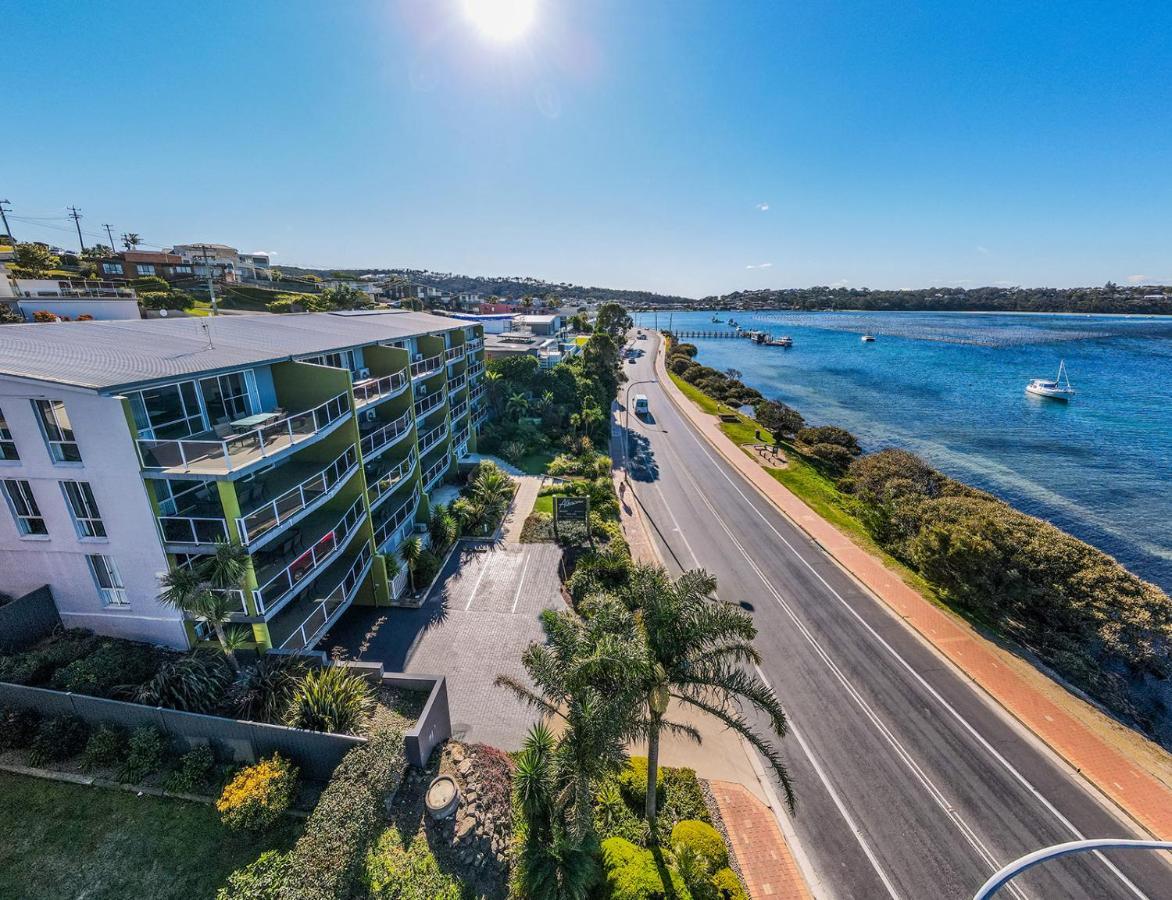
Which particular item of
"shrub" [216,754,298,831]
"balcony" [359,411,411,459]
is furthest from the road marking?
"shrub" [216,754,298,831]

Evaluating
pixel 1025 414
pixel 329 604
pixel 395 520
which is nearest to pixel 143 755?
pixel 329 604

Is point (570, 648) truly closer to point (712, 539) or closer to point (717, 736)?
point (717, 736)

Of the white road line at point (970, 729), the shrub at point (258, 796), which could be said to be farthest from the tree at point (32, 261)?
the white road line at point (970, 729)

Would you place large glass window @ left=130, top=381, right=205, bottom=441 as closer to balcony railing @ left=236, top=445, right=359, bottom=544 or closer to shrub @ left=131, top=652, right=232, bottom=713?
balcony railing @ left=236, top=445, right=359, bottom=544

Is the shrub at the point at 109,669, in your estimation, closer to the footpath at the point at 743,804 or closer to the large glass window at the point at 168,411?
the large glass window at the point at 168,411

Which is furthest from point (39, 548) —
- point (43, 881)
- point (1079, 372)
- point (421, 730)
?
point (1079, 372)

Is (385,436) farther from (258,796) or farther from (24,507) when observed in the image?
(258,796)
